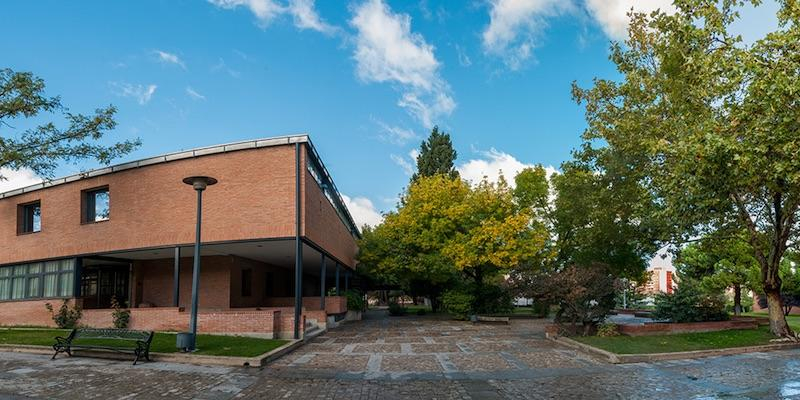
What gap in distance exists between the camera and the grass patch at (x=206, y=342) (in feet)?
43.7

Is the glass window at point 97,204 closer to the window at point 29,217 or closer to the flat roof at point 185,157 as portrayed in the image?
the flat roof at point 185,157

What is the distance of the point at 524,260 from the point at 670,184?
45.6 feet

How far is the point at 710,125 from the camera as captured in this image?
42.3 feet

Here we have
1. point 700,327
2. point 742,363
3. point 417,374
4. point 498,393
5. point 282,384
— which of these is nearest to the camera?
point 498,393

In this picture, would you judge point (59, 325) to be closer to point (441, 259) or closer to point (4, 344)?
point (4, 344)

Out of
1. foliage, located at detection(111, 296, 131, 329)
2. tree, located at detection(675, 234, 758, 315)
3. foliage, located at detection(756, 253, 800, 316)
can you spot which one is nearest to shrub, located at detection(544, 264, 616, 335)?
foliage, located at detection(111, 296, 131, 329)

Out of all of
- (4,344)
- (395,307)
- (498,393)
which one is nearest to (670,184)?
(498,393)

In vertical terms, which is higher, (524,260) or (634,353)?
(524,260)

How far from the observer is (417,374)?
11141 mm

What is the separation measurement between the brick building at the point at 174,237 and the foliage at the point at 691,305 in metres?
13.6

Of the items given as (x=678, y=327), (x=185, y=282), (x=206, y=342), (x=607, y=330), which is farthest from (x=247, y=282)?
(x=678, y=327)

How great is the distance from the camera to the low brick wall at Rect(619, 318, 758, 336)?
1733 cm

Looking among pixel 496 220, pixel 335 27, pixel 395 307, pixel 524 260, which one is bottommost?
pixel 395 307

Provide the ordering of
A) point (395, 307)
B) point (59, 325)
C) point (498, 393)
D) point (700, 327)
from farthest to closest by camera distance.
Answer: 1. point (395, 307)
2. point (59, 325)
3. point (700, 327)
4. point (498, 393)
